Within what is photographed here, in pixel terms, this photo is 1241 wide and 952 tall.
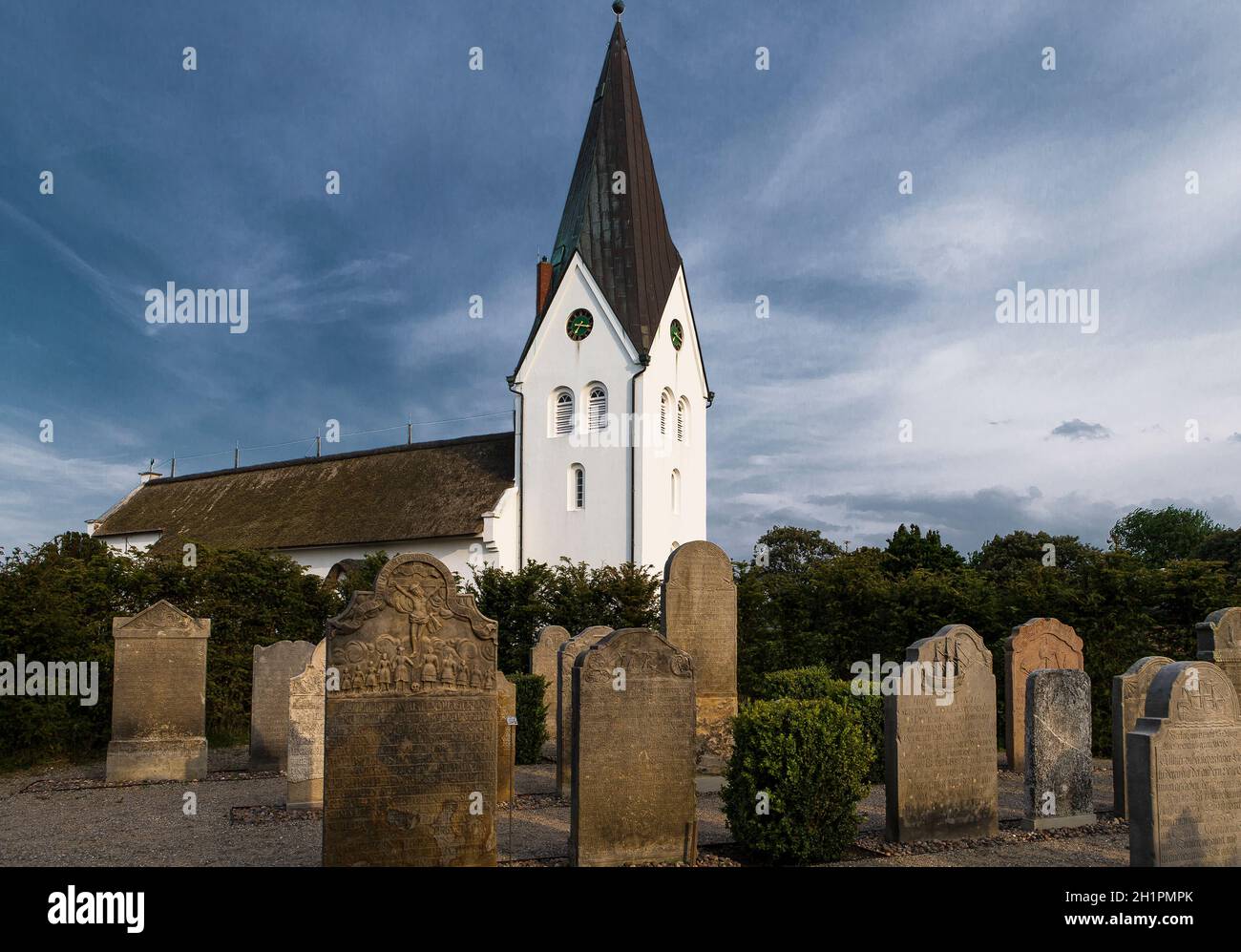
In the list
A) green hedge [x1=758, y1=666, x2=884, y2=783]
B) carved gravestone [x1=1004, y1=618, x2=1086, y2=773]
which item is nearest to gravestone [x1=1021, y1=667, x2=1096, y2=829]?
green hedge [x1=758, y1=666, x2=884, y2=783]

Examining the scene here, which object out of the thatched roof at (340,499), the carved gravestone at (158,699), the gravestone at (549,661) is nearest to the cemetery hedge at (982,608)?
the gravestone at (549,661)

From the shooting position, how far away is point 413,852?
273 inches

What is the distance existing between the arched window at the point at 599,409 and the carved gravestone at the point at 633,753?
2336 centimetres

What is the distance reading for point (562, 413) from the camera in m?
32.2

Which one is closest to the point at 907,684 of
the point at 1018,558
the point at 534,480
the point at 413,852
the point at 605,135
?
the point at 413,852

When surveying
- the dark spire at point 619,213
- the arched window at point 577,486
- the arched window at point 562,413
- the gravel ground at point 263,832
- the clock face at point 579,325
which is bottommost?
the gravel ground at point 263,832

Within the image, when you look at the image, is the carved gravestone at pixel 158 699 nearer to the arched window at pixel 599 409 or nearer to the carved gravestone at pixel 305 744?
the carved gravestone at pixel 305 744

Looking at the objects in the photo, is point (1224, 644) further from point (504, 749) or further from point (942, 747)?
point (504, 749)

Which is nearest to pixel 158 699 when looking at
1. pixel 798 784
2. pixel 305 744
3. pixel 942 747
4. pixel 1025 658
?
pixel 305 744

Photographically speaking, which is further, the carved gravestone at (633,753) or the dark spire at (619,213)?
the dark spire at (619,213)

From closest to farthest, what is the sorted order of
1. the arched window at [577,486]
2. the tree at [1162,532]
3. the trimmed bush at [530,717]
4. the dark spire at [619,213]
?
the trimmed bush at [530,717]
the arched window at [577,486]
the dark spire at [619,213]
the tree at [1162,532]

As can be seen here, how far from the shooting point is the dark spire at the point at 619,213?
3159 cm

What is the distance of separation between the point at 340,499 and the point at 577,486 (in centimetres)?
1054
